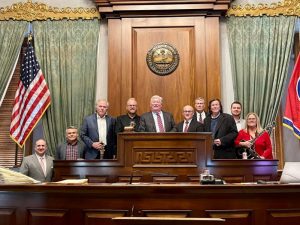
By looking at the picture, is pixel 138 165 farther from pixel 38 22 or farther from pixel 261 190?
pixel 38 22

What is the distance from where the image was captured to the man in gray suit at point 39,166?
19.5 feet

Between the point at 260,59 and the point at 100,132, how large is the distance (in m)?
3.29

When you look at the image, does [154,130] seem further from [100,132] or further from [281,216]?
[281,216]

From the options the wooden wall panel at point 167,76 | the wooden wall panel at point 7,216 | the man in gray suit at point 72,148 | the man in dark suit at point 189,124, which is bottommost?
the wooden wall panel at point 7,216

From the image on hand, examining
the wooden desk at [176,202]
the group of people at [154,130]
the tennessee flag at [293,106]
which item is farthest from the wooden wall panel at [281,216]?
the tennessee flag at [293,106]

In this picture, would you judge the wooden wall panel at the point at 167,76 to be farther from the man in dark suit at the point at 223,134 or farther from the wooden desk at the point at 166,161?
the wooden desk at the point at 166,161

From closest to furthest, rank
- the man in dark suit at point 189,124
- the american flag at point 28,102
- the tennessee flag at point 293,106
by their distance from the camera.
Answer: the man in dark suit at point 189,124, the tennessee flag at point 293,106, the american flag at point 28,102

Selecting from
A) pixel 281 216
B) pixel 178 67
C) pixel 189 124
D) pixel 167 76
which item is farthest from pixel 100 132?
pixel 281 216

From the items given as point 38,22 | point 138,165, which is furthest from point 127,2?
point 138,165

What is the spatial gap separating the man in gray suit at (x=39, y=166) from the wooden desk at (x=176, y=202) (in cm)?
233

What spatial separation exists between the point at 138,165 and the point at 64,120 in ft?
9.07

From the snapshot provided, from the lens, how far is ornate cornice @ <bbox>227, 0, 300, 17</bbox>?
25.7 ft

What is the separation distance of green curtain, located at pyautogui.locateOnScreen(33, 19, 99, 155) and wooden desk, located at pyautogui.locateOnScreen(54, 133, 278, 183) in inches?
94.2

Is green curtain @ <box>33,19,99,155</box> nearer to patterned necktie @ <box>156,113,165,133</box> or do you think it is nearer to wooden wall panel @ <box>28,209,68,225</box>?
patterned necktie @ <box>156,113,165,133</box>
